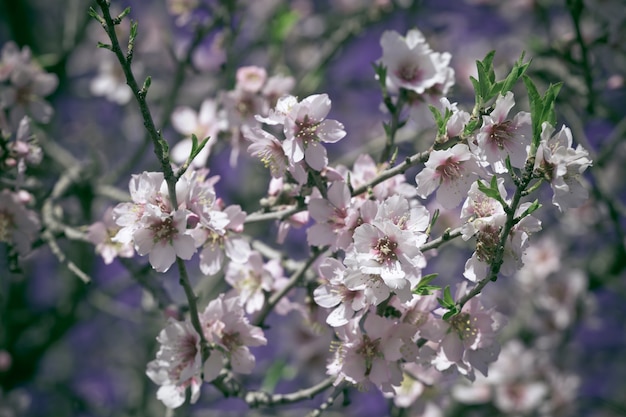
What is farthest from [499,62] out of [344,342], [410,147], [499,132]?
[344,342]

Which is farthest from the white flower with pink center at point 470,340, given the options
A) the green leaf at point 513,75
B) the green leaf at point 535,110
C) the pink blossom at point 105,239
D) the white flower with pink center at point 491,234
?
the pink blossom at point 105,239

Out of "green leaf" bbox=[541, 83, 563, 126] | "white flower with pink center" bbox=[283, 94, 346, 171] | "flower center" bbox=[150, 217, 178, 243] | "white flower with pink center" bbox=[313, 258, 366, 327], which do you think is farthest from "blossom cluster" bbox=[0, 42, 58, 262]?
"green leaf" bbox=[541, 83, 563, 126]

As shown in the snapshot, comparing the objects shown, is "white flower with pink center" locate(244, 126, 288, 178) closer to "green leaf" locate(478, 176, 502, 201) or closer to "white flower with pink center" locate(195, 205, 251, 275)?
"white flower with pink center" locate(195, 205, 251, 275)

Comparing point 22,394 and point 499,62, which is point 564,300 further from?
point 22,394

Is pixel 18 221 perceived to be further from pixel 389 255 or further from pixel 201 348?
pixel 389 255

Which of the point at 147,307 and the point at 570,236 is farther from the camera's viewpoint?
the point at 570,236

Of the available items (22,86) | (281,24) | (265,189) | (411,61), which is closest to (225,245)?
(411,61)
